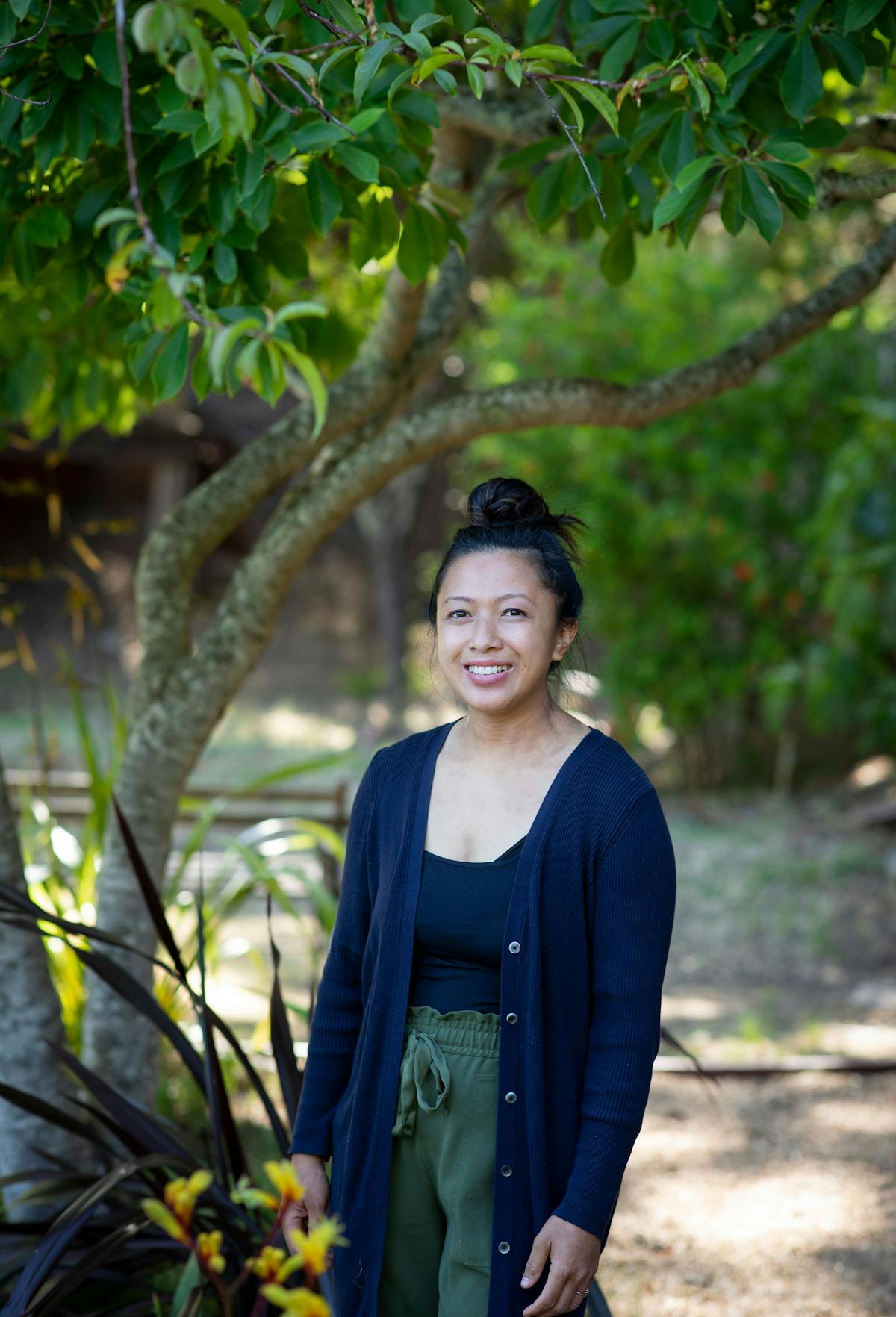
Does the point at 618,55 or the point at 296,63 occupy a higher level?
the point at 618,55

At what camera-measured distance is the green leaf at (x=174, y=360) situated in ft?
4.99

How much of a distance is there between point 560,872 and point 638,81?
3.48 feet

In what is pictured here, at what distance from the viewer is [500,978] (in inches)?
65.8

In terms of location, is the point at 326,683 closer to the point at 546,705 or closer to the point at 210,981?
the point at 210,981

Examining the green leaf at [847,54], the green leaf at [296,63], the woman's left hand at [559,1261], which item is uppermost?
the green leaf at [847,54]

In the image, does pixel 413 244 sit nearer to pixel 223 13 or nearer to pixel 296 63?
pixel 296 63

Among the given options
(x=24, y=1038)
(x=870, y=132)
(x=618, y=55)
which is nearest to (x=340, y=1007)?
(x=24, y=1038)

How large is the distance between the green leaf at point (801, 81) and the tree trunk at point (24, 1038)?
1.93 m

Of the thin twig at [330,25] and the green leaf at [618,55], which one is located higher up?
the green leaf at [618,55]

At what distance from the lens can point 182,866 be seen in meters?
3.21

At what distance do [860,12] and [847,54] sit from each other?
5.3 inches

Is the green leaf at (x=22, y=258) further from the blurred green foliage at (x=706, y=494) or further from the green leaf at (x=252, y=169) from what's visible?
the blurred green foliage at (x=706, y=494)

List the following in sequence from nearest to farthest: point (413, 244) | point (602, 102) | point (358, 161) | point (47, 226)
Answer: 1. point (602, 102)
2. point (358, 161)
3. point (47, 226)
4. point (413, 244)

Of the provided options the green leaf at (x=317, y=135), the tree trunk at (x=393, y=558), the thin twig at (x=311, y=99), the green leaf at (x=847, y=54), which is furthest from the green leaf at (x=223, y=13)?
the tree trunk at (x=393, y=558)
